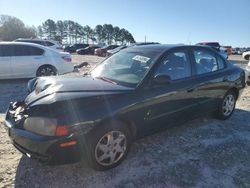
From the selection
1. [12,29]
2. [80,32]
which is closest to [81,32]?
[80,32]

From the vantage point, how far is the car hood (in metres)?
3.58

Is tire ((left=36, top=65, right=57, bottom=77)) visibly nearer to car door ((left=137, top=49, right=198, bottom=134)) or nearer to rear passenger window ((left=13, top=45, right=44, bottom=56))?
rear passenger window ((left=13, top=45, right=44, bottom=56))

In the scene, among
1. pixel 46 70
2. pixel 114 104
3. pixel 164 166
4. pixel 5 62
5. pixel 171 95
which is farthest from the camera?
pixel 46 70

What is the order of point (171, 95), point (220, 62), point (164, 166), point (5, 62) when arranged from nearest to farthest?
point (164, 166), point (171, 95), point (220, 62), point (5, 62)

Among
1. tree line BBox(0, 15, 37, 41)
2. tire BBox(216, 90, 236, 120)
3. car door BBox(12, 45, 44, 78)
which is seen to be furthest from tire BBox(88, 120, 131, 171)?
tree line BBox(0, 15, 37, 41)

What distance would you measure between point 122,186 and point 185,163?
1074 mm

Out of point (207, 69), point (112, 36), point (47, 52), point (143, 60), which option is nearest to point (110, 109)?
point (143, 60)

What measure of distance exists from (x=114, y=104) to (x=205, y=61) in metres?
2.50

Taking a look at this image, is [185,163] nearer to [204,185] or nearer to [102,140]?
[204,185]

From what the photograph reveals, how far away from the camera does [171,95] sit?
4309mm

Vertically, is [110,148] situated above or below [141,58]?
below

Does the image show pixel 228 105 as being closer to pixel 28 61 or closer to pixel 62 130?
pixel 62 130

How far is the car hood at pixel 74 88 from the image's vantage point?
3.58 metres

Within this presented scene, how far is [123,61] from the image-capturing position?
15.5 ft
